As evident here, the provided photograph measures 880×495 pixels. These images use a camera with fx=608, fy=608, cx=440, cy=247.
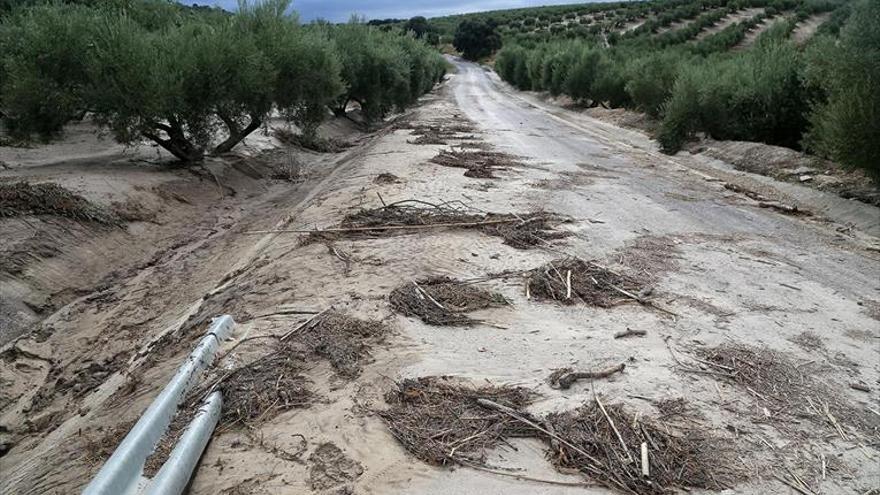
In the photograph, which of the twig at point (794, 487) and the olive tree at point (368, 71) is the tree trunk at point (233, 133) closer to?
the olive tree at point (368, 71)

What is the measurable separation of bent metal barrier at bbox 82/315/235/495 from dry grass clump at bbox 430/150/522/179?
9.40m

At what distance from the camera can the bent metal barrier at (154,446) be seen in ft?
10.9

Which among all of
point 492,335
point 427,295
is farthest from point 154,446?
point 427,295

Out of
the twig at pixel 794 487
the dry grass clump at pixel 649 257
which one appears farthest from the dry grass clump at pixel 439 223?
the twig at pixel 794 487

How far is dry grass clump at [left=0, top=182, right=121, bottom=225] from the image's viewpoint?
9.71 meters

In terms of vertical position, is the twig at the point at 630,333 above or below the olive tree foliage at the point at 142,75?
below

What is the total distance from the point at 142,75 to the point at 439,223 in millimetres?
8296

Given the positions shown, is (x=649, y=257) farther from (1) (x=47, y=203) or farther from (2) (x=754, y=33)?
(2) (x=754, y=33)

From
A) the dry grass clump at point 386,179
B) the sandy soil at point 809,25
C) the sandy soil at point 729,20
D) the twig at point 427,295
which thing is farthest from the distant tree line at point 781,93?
the sandy soil at point 729,20

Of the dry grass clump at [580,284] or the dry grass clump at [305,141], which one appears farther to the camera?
the dry grass clump at [305,141]

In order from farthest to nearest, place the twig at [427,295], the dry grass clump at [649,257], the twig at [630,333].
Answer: the dry grass clump at [649,257]
the twig at [427,295]
the twig at [630,333]

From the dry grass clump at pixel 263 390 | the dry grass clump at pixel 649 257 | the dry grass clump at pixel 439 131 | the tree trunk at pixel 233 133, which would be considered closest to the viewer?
the dry grass clump at pixel 263 390

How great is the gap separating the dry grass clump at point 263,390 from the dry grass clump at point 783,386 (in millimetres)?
3318

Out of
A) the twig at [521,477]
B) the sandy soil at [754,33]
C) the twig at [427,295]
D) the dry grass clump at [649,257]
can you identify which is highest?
the sandy soil at [754,33]
